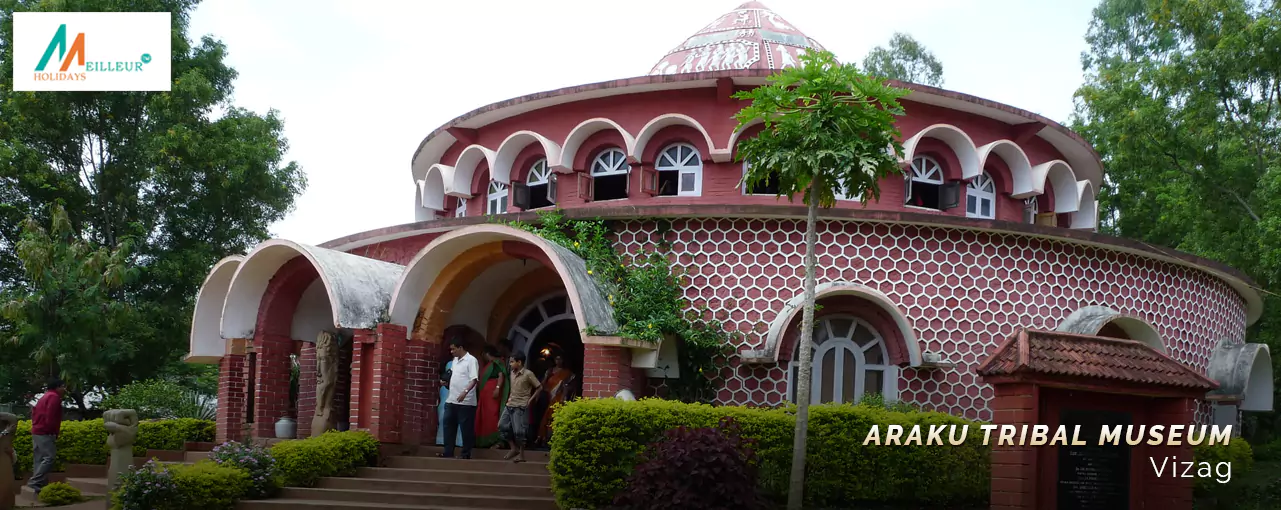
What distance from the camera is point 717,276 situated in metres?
15.7

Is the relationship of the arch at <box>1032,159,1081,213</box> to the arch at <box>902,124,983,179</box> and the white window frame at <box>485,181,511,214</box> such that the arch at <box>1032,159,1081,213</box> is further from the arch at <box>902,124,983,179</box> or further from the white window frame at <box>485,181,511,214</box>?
the white window frame at <box>485,181,511,214</box>

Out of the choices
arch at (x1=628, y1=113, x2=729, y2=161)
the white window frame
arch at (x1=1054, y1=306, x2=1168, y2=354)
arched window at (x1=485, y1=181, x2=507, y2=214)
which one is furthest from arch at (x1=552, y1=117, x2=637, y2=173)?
arch at (x1=1054, y1=306, x2=1168, y2=354)

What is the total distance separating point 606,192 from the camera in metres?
18.7

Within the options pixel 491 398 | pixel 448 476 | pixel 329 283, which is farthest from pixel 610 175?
pixel 448 476

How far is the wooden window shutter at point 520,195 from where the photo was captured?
63.1 ft

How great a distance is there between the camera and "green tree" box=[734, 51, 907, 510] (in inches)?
475

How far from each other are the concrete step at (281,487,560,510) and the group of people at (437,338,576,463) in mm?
1216

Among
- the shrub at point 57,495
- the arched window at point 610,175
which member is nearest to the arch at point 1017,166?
the arched window at point 610,175

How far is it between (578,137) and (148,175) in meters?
14.6

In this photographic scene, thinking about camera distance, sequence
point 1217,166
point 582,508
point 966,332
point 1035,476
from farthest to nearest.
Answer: point 1217,166, point 966,332, point 582,508, point 1035,476

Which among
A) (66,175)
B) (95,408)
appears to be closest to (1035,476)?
(95,408)

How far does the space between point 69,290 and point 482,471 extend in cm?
1229

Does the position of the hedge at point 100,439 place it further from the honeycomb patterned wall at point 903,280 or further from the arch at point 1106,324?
the arch at point 1106,324

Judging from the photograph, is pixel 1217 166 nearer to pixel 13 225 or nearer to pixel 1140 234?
pixel 1140 234
